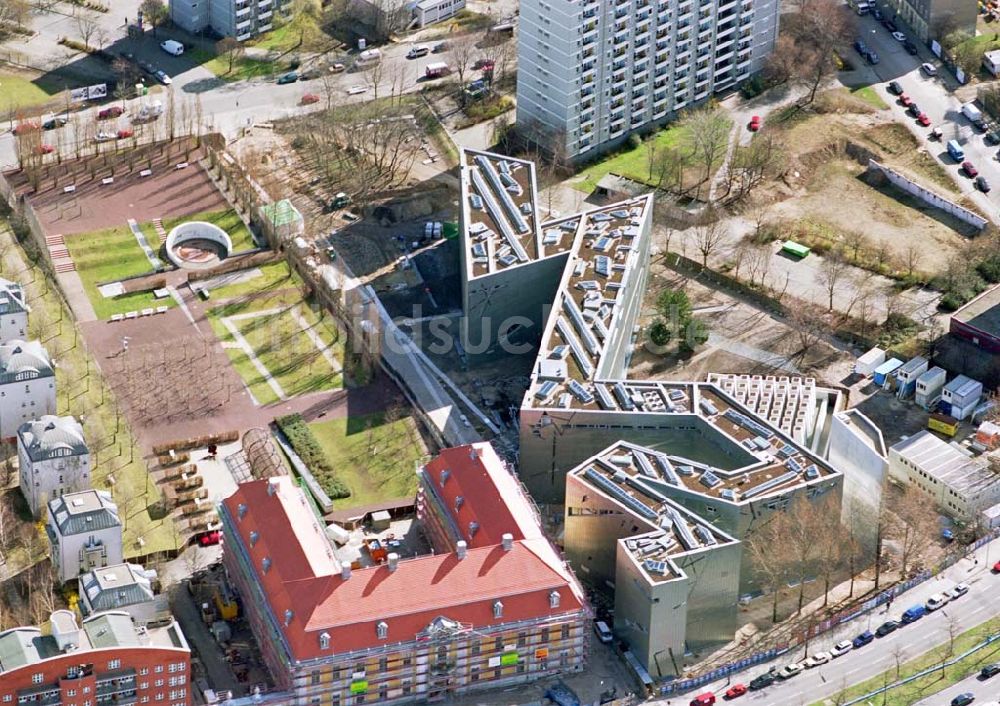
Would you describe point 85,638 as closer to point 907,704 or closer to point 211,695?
point 211,695

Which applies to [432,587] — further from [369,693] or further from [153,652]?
[153,652]

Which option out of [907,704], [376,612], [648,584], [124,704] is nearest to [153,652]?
[124,704]

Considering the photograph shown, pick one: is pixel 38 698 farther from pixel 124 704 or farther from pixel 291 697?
pixel 291 697

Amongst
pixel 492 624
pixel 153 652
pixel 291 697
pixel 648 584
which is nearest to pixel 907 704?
pixel 648 584

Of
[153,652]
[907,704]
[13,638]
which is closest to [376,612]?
[153,652]
